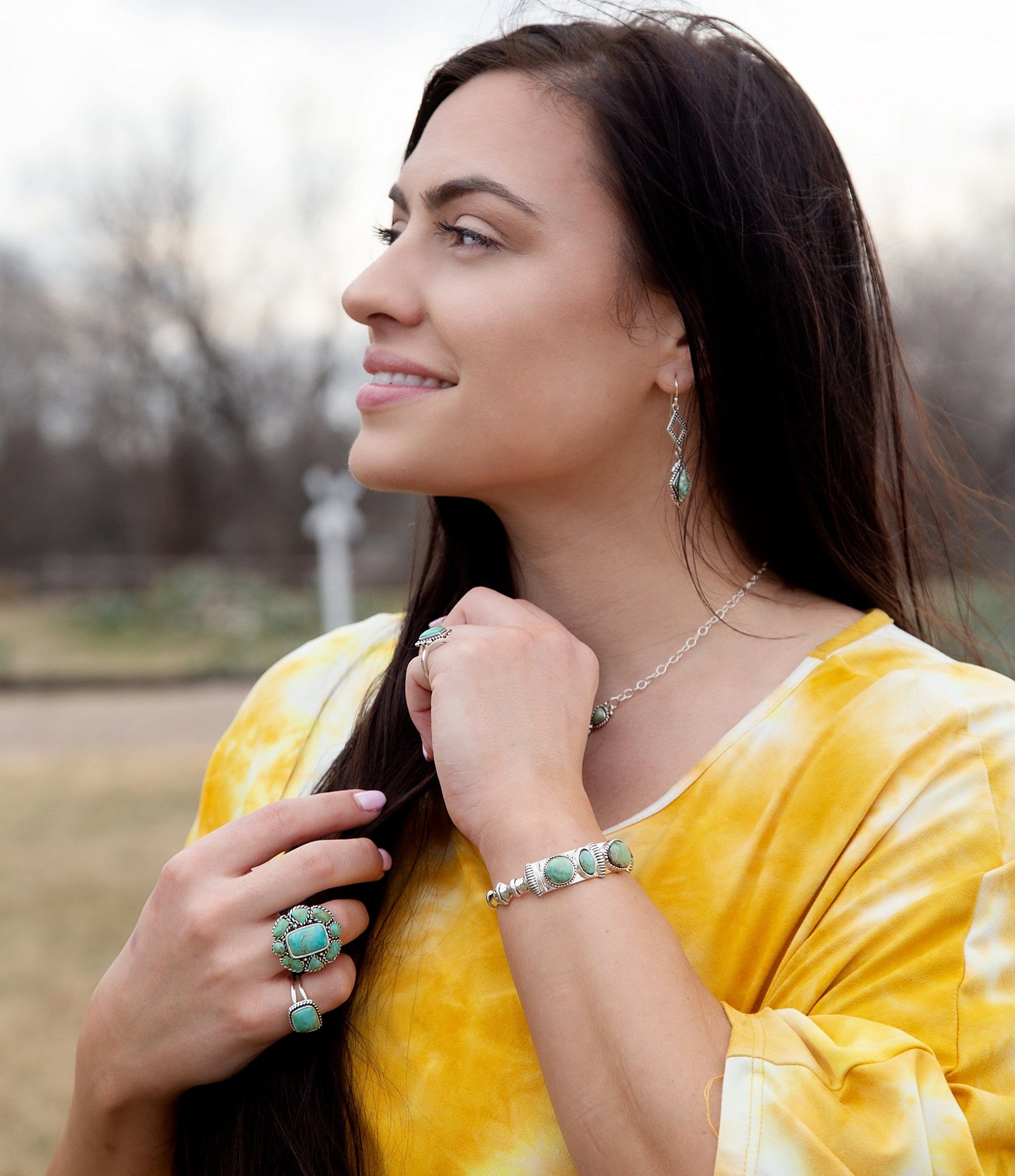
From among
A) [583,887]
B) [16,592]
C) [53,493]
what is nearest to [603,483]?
[583,887]

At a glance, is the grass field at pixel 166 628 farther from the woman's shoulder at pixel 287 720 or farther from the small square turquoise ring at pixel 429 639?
the small square turquoise ring at pixel 429 639

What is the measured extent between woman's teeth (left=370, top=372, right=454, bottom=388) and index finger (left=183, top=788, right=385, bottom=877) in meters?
0.54

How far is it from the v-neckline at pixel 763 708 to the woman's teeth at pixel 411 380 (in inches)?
22.4

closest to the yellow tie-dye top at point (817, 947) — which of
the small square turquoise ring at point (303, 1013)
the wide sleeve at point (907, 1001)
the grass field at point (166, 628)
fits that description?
the wide sleeve at point (907, 1001)

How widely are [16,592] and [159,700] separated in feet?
24.8

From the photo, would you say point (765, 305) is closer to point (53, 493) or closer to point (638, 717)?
point (638, 717)

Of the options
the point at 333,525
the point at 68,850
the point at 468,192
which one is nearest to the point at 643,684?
the point at 468,192

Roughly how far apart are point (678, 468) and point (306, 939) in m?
0.80

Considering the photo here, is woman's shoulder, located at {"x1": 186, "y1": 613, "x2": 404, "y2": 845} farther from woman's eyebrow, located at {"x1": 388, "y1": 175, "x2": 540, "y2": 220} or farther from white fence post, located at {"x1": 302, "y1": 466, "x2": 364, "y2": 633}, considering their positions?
white fence post, located at {"x1": 302, "y1": 466, "x2": 364, "y2": 633}

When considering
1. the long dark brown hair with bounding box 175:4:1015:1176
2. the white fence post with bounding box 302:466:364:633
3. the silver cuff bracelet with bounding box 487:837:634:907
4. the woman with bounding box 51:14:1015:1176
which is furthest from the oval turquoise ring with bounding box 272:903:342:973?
the white fence post with bounding box 302:466:364:633

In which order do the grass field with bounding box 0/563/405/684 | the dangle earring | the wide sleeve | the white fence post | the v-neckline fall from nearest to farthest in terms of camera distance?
the wide sleeve < the v-neckline < the dangle earring < the white fence post < the grass field with bounding box 0/563/405/684

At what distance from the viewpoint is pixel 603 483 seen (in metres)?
1.56

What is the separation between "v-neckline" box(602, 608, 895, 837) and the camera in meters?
1.37

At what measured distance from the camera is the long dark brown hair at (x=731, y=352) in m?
1.41
